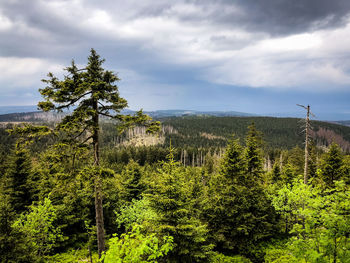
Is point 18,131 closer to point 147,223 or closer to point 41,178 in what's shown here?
point 147,223

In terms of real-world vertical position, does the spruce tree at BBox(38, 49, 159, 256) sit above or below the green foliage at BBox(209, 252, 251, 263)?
above

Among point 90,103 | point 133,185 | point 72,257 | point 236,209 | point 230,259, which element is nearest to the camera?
point 90,103

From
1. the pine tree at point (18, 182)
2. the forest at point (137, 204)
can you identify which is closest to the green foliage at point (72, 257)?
the forest at point (137, 204)

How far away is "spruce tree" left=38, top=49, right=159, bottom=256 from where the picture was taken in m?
10.2

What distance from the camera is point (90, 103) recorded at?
11.4 metres

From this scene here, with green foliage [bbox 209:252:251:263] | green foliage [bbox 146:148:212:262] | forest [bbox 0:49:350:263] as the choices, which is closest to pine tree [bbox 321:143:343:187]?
forest [bbox 0:49:350:263]

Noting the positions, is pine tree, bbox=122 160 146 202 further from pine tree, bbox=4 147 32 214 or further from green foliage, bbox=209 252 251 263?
green foliage, bbox=209 252 251 263

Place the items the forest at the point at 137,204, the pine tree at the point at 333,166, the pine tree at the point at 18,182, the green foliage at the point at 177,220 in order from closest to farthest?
the forest at the point at 137,204
the green foliage at the point at 177,220
the pine tree at the point at 18,182
the pine tree at the point at 333,166

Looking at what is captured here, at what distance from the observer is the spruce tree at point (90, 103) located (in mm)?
10203

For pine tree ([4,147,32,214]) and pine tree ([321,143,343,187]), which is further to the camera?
pine tree ([321,143,343,187])

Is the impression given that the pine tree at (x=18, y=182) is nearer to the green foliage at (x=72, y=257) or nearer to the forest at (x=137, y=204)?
the forest at (x=137, y=204)

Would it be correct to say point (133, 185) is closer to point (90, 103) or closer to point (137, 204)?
point (137, 204)

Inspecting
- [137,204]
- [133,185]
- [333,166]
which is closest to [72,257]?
[137,204]

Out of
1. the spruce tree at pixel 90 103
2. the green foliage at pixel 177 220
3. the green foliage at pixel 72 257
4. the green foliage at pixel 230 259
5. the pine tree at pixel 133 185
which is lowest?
the green foliage at pixel 72 257
